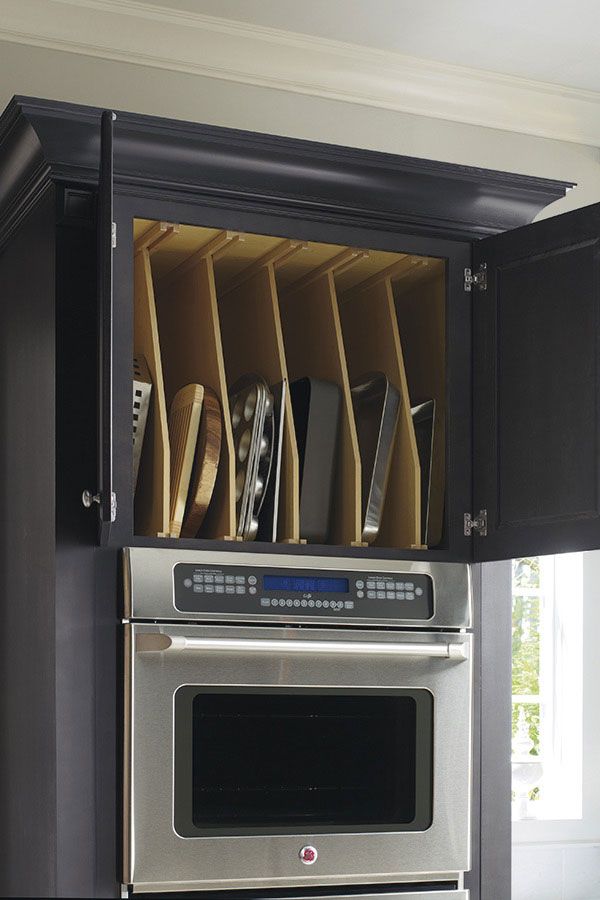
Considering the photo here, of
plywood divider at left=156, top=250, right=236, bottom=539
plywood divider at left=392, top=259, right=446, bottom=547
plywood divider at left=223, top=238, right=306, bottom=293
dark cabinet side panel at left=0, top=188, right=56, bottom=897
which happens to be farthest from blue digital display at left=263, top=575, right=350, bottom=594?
plywood divider at left=223, top=238, right=306, bottom=293

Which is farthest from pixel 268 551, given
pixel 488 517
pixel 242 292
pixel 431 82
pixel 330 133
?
pixel 431 82

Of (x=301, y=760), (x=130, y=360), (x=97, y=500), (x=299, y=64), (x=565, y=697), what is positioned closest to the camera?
(x=97, y=500)

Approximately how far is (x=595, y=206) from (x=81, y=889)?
4.45 feet

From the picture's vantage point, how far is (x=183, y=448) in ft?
7.26

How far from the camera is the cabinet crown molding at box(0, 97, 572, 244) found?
208 cm

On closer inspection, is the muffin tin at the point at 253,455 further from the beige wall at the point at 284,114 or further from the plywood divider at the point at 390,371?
the beige wall at the point at 284,114

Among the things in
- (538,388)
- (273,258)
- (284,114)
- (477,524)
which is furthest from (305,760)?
(284,114)

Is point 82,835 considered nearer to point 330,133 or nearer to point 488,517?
point 488,517

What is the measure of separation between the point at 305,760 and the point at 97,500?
0.59 meters

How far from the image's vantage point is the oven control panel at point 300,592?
6.89 feet

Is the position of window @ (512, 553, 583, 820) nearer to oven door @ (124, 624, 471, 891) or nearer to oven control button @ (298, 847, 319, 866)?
oven door @ (124, 624, 471, 891)

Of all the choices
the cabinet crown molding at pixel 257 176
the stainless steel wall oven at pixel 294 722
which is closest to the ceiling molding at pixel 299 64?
the cabinet crown molding at pixel 257 176

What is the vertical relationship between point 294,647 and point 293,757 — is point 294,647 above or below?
above

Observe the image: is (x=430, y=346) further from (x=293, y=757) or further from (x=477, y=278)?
(x=293, y=757)
